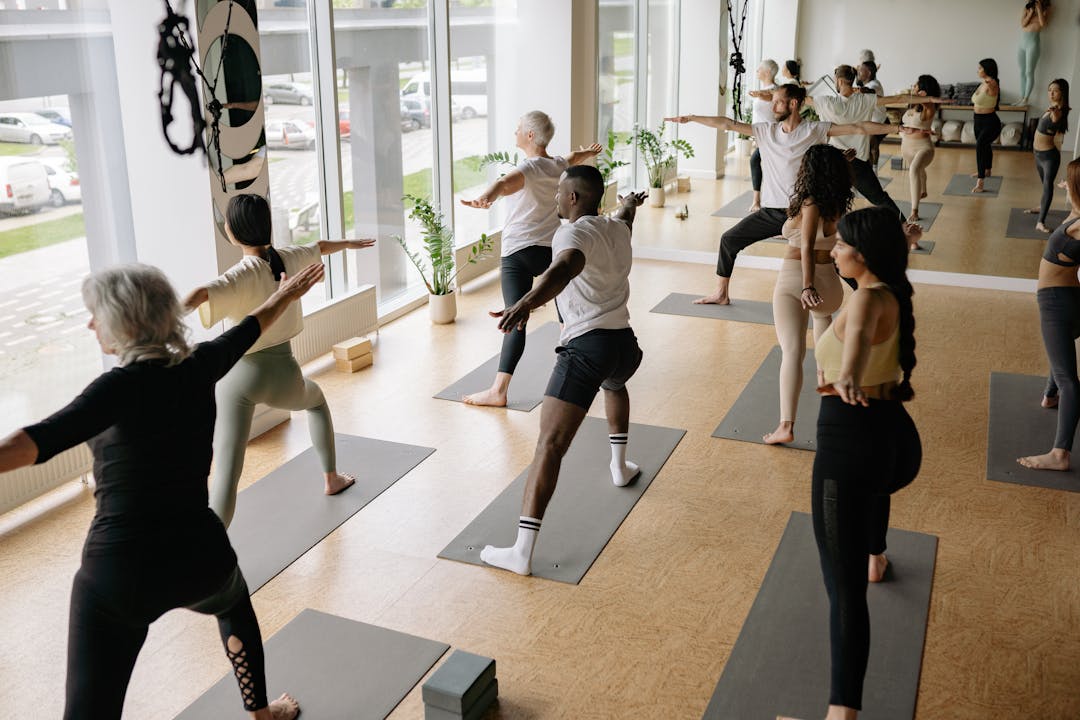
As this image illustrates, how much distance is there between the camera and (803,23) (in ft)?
25.4

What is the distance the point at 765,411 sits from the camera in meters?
5.29

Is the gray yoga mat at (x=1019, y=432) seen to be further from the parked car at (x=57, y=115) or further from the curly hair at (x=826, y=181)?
the parked car at (x=57, y=115)

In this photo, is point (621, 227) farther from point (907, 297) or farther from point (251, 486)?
point (251, 486)

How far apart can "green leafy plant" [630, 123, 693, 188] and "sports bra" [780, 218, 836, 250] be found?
4.88 meters

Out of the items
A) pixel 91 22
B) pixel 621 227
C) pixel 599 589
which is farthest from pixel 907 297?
pixel 91 22

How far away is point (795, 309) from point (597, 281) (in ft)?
4.45

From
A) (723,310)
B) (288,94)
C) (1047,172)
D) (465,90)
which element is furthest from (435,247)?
(1047,172)

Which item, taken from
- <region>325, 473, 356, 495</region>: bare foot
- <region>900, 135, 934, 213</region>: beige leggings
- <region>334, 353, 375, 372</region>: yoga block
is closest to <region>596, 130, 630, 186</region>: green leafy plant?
<region>900, 135, 934, 213</region>: beige leggings

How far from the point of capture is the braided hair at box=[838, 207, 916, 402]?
8.74 feet

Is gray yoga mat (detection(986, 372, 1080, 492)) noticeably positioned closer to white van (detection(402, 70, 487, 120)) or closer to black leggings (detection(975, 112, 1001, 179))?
black leggings (detection(975, 112, 1001, 179))

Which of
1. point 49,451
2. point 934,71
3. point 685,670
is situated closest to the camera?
point 49,451

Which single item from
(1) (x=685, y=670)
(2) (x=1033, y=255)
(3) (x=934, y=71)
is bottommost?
(1) (x=685, y=670)

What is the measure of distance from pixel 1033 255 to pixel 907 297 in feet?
18.5

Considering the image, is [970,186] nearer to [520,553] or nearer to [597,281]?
[597,281]
